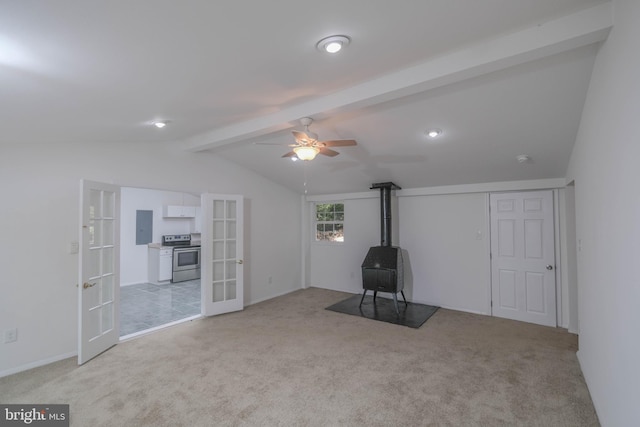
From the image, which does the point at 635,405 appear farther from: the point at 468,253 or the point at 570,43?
the point at 468,253

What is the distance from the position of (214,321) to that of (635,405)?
440 cm

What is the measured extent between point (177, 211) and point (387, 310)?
566 cm

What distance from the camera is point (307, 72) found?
2.25m


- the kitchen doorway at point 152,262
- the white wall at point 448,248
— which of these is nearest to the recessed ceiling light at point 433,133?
the white wall at point 448,248

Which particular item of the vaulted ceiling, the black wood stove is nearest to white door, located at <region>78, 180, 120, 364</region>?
the vaulted ceiling

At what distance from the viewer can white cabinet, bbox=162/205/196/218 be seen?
7520 millimetres

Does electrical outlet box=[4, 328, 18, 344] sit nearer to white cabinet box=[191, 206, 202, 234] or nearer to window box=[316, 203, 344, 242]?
window box=[316, 203, 344, 242]

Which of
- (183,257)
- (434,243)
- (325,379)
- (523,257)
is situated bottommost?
(325,379)

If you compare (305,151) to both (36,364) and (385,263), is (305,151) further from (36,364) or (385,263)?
(36,364)

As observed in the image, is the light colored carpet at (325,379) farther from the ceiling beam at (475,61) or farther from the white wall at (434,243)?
the ceiling beam at (475,61)

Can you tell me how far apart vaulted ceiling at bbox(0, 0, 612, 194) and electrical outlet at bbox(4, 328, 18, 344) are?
1948 mm

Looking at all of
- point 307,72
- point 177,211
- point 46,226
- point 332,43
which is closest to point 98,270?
point 46,226

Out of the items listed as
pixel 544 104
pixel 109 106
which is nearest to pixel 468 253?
pixel 544 104

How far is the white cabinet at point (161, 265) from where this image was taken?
22.9ft
